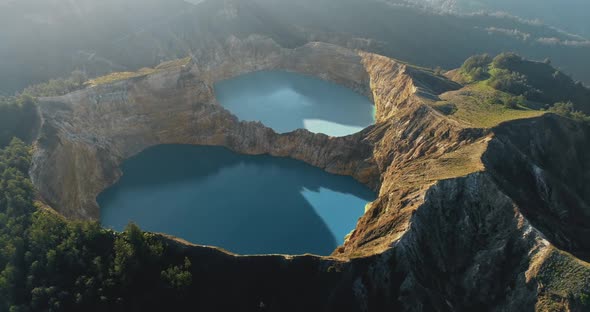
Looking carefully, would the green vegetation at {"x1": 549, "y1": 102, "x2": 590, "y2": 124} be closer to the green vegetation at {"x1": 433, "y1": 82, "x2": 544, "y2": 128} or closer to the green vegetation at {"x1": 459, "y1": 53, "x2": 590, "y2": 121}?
the green vegetation at {"x1": 459, "y1": 53, "x2": 590, "y2": 121}

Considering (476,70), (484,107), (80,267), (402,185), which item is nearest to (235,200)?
(402,185)

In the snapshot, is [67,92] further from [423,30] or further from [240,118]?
[423,30]

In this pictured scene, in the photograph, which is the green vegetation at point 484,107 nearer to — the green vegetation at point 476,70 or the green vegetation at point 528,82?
the green vegetation at point 528,82

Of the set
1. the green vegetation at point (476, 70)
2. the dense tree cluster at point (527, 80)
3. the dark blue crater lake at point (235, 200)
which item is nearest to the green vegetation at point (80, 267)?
the dark blue crater lake at point (235, 200)

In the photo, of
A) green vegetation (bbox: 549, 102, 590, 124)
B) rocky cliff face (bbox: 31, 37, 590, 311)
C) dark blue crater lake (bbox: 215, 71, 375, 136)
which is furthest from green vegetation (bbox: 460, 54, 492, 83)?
dark blue crater lake (bbox: 215, 71, 375, 136)

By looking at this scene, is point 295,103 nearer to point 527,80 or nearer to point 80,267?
point 527,80
